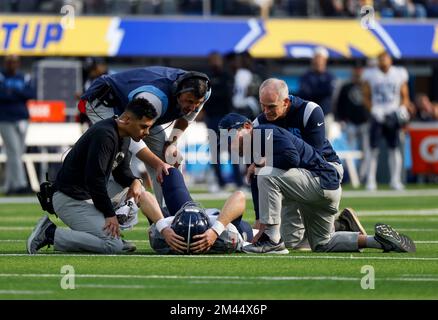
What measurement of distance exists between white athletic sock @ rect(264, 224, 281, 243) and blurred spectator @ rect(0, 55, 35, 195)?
10.6 meters

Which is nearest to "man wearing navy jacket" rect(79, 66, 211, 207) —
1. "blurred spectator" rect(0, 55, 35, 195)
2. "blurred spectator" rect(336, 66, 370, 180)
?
"blurred spectator" rect(0, 55, 35, 195)

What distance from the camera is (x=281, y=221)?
10.7 meters

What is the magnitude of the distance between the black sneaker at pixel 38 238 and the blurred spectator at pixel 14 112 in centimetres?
997

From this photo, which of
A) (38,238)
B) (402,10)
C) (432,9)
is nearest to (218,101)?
(402,10)

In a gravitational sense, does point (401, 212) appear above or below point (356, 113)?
below

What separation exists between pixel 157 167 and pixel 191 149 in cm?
1241

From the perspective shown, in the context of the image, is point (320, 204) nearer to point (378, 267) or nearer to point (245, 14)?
point (378, 267)

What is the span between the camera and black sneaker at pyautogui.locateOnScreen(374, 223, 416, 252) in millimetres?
10094

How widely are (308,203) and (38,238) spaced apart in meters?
2.23

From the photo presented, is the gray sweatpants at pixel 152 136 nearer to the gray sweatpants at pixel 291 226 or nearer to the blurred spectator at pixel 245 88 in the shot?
the gray sweatpants at pixel 291 226

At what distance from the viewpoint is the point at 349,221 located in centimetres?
1063

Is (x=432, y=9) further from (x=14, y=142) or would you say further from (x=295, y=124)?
(x=295, y=124)

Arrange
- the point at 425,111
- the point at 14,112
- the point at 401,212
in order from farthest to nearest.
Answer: the point at 425,111 < the point at 14,112 < the point at 401,212

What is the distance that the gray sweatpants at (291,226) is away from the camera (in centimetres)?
1067
